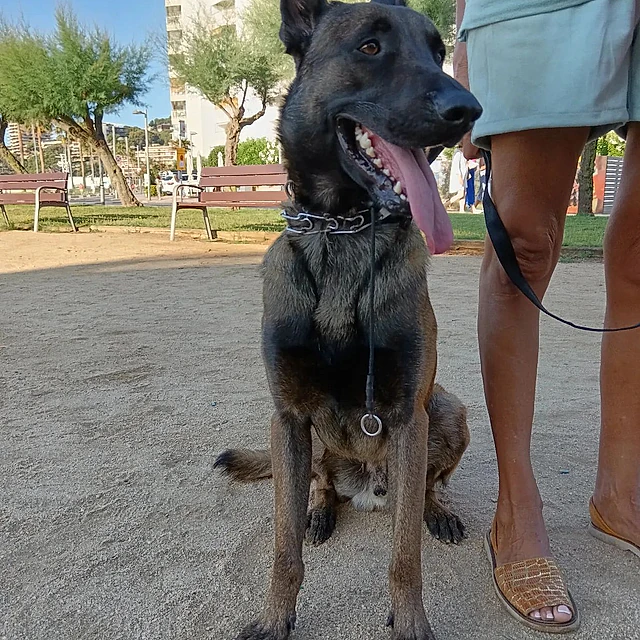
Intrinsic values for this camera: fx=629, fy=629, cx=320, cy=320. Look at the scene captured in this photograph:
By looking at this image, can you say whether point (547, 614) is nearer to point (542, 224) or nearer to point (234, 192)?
point (542, 224)

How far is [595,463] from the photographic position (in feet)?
8.71

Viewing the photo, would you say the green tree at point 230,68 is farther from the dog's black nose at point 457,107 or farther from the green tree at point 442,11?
the dog's black nose at point 457,107

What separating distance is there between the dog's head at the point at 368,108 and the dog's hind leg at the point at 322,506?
1.00 meters

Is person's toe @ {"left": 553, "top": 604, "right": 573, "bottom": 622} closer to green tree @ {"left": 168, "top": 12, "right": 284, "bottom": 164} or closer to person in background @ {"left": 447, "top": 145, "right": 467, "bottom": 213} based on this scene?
person in background @ {"left": 447, "top": 145, "right": 467, "bottom": 213}

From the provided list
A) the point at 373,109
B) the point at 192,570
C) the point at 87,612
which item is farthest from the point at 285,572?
the point at 373,109

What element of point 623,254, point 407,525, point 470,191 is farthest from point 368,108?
point 470,191

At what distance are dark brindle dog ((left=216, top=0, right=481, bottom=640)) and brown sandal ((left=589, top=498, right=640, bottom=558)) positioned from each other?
29.8 inches

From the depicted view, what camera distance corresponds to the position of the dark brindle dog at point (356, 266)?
1703mm

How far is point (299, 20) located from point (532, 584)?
1.88 m

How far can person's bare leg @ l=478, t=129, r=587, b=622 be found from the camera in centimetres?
187

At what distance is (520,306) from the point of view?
2.02 m

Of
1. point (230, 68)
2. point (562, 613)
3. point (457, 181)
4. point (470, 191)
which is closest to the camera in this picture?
point (562, 613)

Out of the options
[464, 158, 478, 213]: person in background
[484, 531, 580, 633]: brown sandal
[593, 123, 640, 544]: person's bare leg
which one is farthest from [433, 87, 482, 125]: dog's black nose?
[464, 158, 478, 213]: person in background

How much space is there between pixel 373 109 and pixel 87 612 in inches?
63.3
